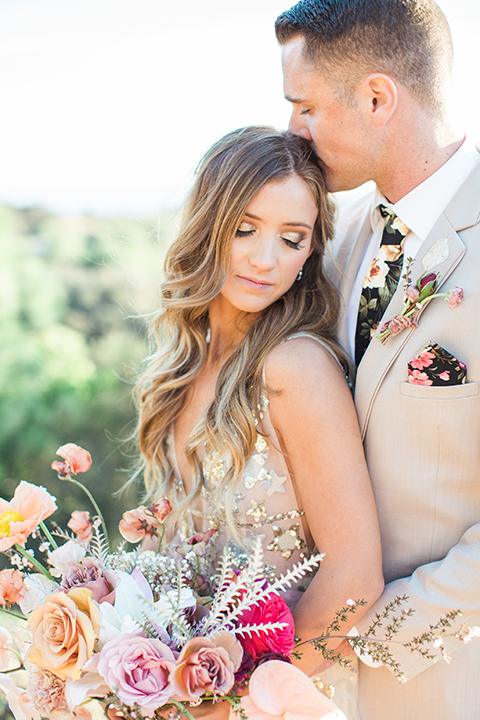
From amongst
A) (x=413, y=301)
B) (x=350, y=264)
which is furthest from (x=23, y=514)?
(x=350, y=264)

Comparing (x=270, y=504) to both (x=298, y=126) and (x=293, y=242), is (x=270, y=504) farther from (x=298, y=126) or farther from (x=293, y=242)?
(x=298, y=126)

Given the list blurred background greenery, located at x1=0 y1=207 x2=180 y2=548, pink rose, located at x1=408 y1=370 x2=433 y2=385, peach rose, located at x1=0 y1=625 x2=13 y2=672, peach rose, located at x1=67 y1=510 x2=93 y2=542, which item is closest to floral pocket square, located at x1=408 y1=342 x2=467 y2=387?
pink rose, located at x1=408 y1=370 x2=433 y2=385

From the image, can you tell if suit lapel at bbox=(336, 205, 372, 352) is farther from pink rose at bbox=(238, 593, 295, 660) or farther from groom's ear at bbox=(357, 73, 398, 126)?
pink rose at bbox=(238, 593, 295, 660)

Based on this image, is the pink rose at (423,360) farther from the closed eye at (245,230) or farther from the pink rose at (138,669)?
the pink rose at (138,669)

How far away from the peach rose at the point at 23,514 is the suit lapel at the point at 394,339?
3.66ft

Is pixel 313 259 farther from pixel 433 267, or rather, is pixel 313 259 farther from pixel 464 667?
pixel 464 667

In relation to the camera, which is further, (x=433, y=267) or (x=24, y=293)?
(x=24, y=293)

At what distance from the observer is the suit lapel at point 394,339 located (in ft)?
6.34

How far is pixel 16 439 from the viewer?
18.5ft

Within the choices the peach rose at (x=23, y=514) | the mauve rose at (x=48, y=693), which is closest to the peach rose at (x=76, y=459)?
the peach rose at (x=23, y=514)

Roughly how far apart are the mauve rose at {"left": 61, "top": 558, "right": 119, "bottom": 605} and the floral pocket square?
3.76 ft

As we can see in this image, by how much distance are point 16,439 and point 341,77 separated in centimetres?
479

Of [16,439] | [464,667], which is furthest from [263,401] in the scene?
[16,439]

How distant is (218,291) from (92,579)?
122 cm
